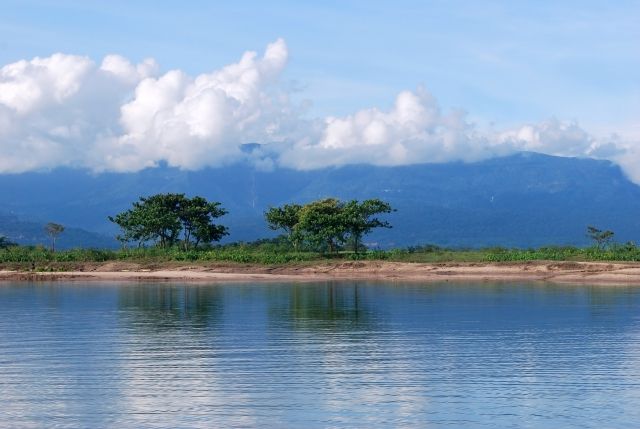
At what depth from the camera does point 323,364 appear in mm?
26484

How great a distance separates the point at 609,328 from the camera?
3466cm

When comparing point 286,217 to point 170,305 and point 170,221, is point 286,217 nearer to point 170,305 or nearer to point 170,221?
point 170,221

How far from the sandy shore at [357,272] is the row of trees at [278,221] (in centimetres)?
695

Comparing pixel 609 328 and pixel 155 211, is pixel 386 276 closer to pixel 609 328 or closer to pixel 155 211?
pixel 155 211

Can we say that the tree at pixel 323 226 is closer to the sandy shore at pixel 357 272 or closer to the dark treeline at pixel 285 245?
the dark treeline at pixel 285 245

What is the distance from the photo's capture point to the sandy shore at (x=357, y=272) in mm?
68250

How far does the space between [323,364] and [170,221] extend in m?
63.2

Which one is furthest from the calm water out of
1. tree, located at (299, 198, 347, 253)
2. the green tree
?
the green tree

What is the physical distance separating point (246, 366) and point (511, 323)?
14.1 m

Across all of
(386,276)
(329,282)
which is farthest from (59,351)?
(386,276)

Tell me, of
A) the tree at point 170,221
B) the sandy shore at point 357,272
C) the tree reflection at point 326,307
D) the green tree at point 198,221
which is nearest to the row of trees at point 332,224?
the sandy shore at point 357,272

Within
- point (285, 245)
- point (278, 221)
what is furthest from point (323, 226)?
point (278, 221)

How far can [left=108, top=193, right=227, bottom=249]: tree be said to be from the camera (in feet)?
292

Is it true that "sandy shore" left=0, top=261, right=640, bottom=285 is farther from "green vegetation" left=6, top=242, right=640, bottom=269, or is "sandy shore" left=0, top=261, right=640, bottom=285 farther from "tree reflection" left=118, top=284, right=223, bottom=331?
"tree reflection" left=118, top=284, right=223, bottom=331
